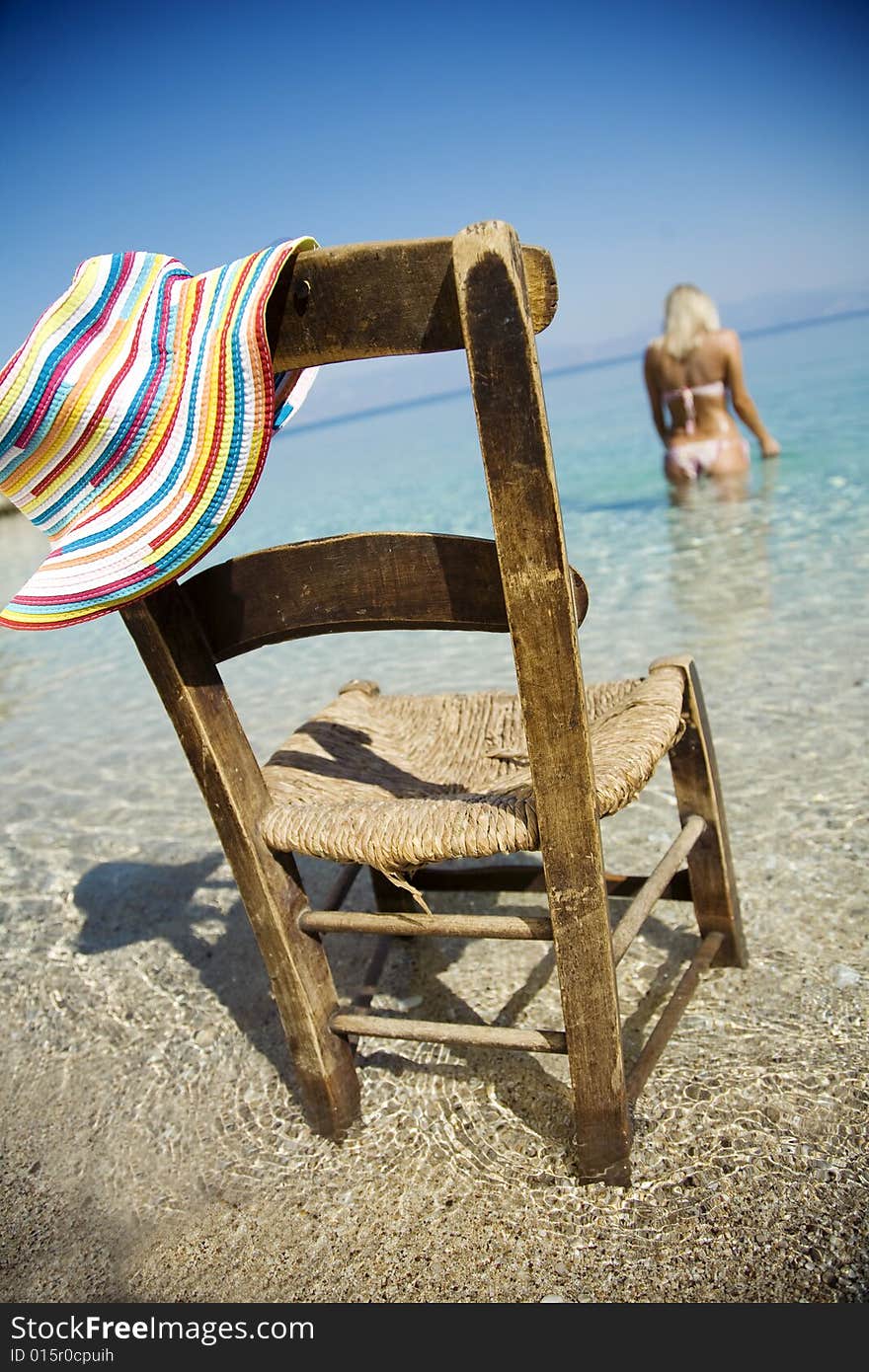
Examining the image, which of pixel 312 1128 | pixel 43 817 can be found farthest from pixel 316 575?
pixel 43 817

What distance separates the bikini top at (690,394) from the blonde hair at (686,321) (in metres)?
0.29

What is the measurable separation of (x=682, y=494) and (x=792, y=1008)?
23.8 feet

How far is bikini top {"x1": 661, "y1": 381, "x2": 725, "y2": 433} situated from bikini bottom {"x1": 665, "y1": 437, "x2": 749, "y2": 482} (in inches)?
6.3

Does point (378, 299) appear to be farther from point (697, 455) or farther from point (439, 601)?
point (697, 455)

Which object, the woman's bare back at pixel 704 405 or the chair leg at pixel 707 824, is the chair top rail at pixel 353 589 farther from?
the woman's bare back at pixel 704 405

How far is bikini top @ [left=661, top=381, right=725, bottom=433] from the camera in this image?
8391mm

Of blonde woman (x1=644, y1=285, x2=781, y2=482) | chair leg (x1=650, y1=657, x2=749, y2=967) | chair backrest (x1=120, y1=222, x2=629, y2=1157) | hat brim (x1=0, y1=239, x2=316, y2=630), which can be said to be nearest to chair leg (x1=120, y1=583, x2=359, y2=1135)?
chair backrest (x1=120, y1=222, x2=629, y2=1157)

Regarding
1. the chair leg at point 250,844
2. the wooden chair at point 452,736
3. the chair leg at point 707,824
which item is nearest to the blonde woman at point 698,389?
the chair leg at point 707,824

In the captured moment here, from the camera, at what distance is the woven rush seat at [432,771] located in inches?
52.2

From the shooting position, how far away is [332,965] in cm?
234

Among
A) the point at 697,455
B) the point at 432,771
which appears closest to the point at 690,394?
the point at 697,455

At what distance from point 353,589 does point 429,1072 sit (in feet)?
3.55

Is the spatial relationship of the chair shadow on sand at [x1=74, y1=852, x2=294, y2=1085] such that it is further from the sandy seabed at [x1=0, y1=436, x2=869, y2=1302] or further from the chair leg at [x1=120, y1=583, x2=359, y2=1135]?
the chair leg at [x1=120, y1=583, x2=359, y2=1135]
